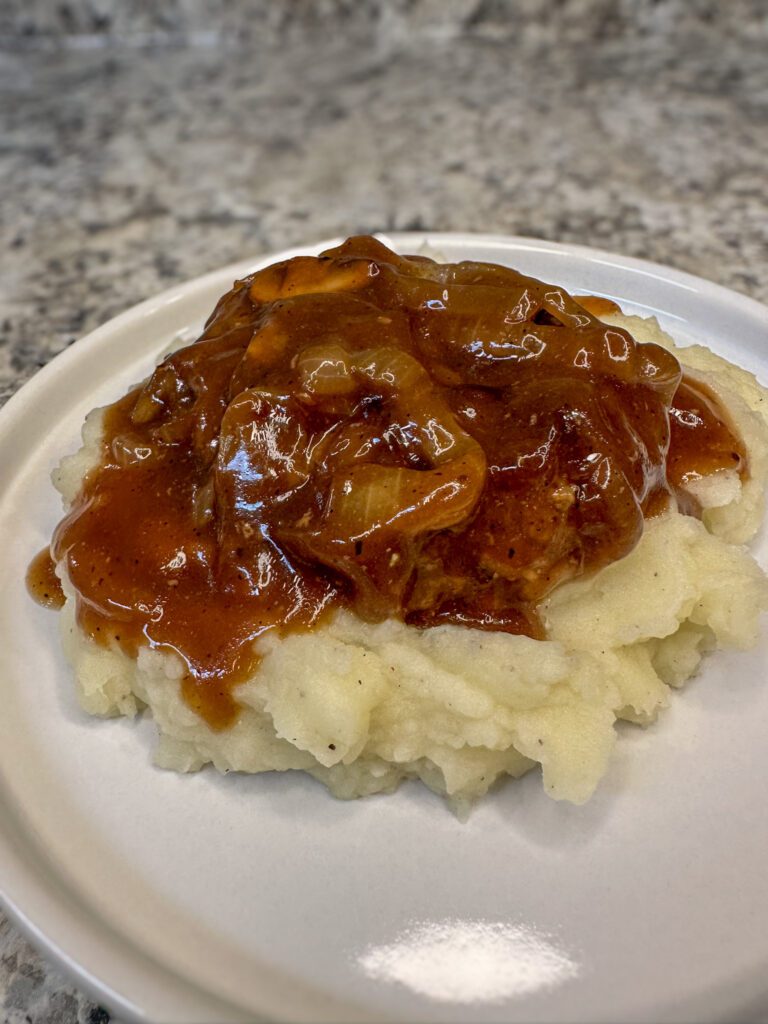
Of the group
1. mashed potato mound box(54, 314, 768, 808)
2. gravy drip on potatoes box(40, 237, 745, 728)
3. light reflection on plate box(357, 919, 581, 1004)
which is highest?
gravy drip on potatoes box(40, 237, 745, 728)

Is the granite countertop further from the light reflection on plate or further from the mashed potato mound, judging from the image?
the light reflection on plate

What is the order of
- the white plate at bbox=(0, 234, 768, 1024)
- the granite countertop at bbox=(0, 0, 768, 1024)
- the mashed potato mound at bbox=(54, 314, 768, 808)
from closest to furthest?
the white plate at bbox=(0, 234, 768, 1024)
the mashed potato mound at bbox=(54, 314, 768, 808)
the granite countertop at bbox=(0, 0, 768, 1024)

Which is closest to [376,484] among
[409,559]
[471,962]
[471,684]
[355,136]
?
[409,559]

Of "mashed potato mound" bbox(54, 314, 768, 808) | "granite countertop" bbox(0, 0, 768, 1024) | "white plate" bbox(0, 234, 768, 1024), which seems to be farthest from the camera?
"granite countertop" bbox(0, 0, 768, 1024)

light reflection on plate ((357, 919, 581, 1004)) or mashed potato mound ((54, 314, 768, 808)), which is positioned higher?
mashed potato mound ((54, 314, 768, 808))

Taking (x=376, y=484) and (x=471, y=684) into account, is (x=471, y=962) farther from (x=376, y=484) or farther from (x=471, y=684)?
(x=376, y=484)

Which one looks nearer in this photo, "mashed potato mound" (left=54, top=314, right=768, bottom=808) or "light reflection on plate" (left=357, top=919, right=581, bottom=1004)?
"light reflection on plate" (left=357, top=919, right=581, bottom=1004)

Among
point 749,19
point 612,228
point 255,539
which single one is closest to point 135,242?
Result: point 612,228

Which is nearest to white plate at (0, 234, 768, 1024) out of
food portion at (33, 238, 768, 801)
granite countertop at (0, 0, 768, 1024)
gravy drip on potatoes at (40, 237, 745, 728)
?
food portion at (33, 238, 768, 801)

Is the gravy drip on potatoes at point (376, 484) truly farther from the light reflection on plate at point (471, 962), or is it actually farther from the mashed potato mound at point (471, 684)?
the light reflection on plate at point (471, 962)
